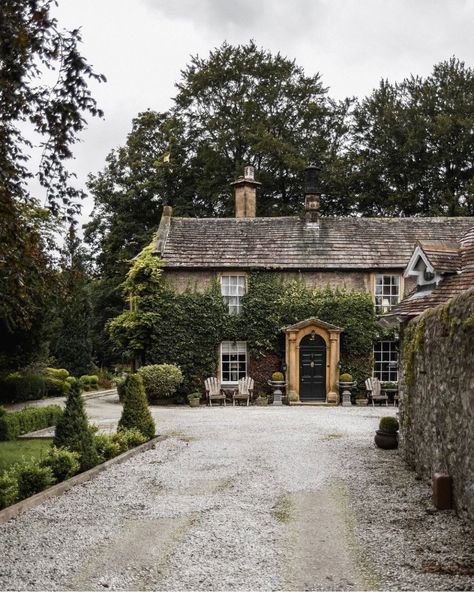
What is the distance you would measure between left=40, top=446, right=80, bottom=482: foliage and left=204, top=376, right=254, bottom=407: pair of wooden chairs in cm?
1525

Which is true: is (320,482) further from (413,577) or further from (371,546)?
(413,577)

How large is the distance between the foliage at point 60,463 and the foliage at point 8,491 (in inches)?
52.6

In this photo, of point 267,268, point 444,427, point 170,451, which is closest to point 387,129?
point 267,268

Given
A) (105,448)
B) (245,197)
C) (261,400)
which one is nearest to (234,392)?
(261,400)

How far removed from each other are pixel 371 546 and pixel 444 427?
262 centimetres

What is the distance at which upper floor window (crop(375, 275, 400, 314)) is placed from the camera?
27234mm

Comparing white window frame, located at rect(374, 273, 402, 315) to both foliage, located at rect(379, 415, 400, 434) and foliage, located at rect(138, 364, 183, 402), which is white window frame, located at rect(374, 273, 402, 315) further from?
foliage, located at rect(379, 415, 400, 434)

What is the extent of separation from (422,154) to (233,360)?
21.6m

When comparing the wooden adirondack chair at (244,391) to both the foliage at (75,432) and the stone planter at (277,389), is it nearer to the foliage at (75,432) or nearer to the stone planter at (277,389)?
the stone planter at (277,389)

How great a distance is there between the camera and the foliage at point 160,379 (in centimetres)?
2527

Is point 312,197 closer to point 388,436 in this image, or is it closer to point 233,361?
point 233,361

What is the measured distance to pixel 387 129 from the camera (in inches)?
1644

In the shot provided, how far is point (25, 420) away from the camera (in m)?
17.1

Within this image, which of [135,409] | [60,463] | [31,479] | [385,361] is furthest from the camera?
[385,361]
